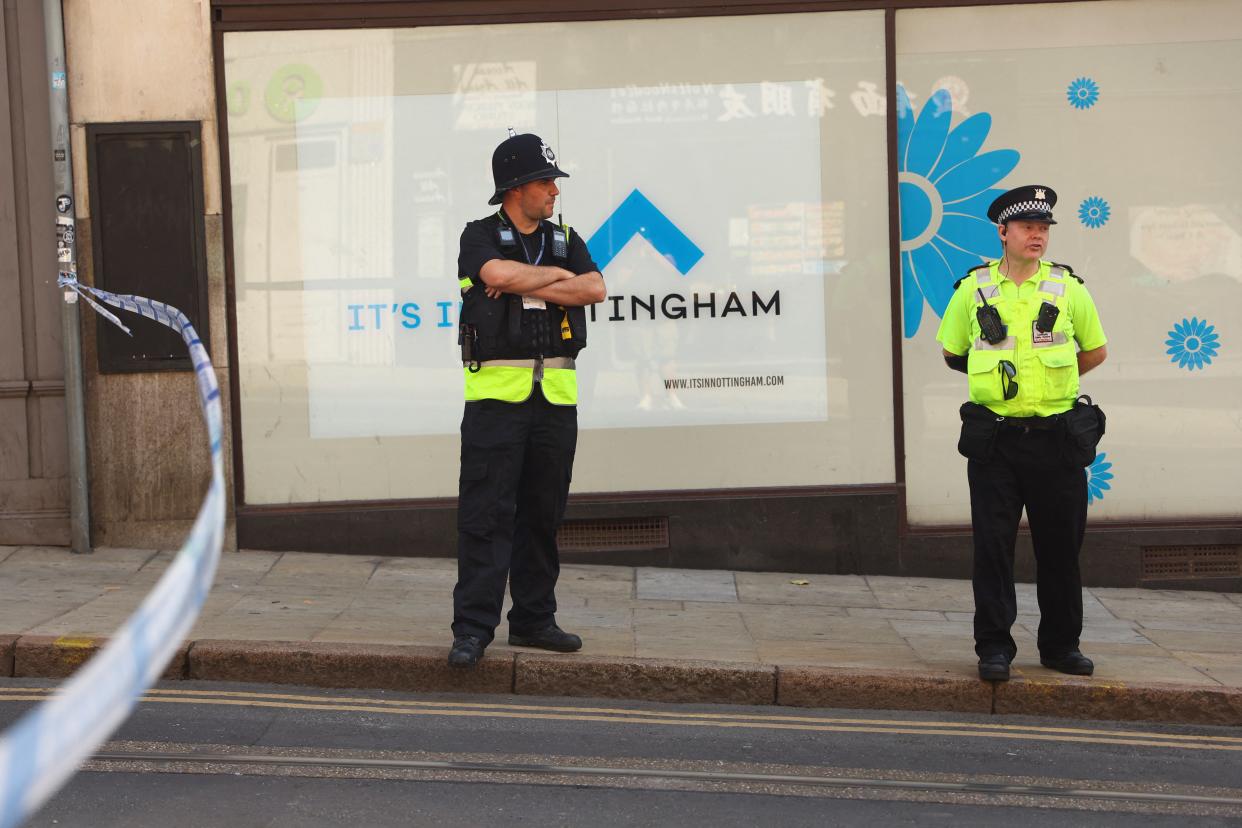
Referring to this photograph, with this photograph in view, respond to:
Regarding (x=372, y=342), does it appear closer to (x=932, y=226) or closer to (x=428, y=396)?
(x=428, y=396)

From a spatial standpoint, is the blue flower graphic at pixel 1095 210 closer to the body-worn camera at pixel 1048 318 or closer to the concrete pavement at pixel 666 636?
the concrete pavement at pixel 666 636

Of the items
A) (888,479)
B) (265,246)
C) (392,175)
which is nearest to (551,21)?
(392,175)

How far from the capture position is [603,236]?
8.57 m

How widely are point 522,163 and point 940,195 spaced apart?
3.45 metres

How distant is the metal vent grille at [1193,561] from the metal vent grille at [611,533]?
2903 millimetres

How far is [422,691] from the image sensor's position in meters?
6.07

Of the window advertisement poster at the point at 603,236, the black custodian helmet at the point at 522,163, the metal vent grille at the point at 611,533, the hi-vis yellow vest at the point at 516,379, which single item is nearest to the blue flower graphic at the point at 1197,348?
the window advertisement poster at the point at 603,236

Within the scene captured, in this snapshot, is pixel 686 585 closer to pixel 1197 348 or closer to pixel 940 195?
pixel 940 195

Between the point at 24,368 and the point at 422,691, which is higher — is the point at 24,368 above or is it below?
above

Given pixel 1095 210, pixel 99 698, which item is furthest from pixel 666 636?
pixel 99 698

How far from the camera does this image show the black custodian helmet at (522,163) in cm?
600

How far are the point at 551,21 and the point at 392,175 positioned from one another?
1271mm

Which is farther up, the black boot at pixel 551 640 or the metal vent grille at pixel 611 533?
the metal vent grille at pixel 611 533

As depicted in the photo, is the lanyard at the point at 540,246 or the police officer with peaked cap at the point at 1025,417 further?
the lanyard at the point at 540,246
